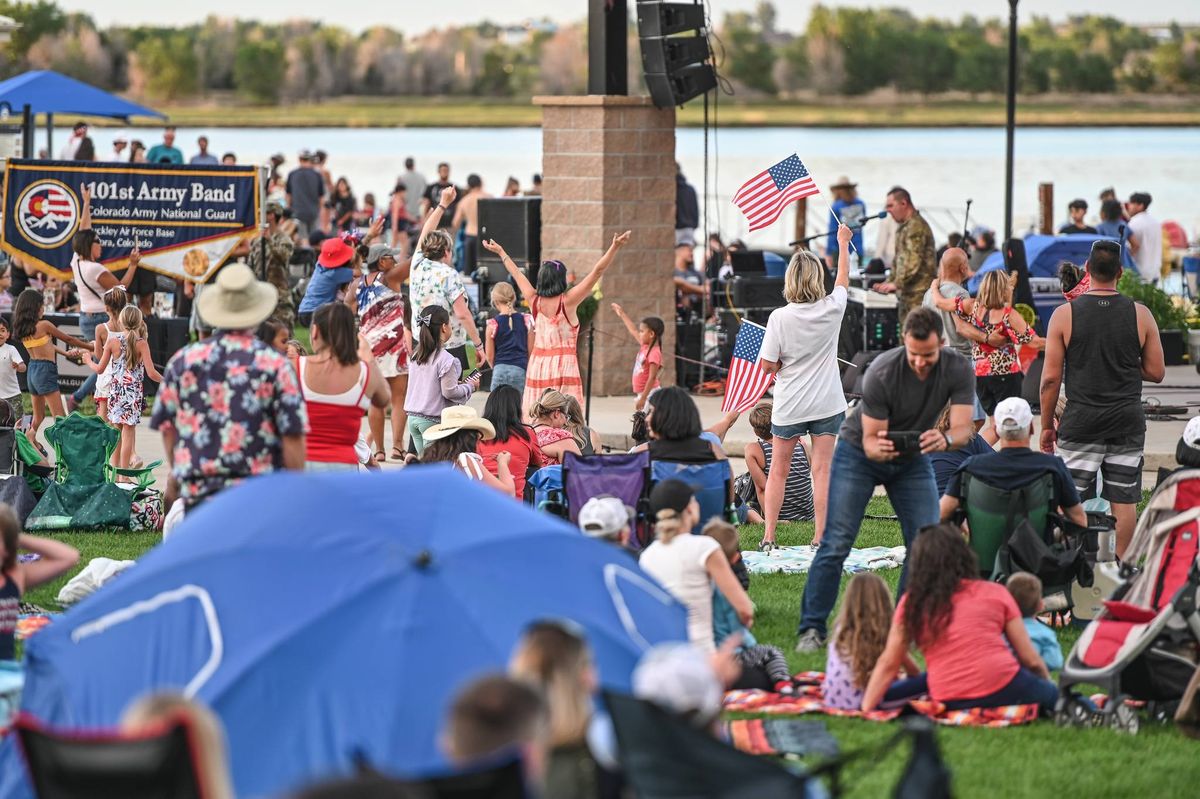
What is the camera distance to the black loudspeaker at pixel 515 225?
17219 mm

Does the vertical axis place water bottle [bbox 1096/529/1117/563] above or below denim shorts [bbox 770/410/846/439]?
below

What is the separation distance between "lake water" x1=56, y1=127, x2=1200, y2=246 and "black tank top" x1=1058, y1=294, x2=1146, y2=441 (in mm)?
22591

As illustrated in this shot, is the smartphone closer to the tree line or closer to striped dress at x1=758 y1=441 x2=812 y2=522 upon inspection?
striped dress at x1=758 y1=441 x2=812 y2=522

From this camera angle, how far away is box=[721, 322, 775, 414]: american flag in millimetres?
11062

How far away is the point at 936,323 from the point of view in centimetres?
763

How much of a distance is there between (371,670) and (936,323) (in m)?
3.39

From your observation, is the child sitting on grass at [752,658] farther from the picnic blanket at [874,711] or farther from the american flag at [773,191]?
the american flag at [773,191]

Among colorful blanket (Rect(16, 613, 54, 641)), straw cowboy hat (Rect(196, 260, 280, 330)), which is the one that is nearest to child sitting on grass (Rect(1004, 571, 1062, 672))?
straw cowboy hat (Rect(196, 260, 280, 330))

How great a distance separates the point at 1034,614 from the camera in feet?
24.8

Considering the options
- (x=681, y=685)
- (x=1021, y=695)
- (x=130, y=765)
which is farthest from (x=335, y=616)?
(x=1021, y=695)

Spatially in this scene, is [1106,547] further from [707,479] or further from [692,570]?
[692,570]

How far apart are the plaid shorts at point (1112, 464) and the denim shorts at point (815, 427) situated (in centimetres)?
119

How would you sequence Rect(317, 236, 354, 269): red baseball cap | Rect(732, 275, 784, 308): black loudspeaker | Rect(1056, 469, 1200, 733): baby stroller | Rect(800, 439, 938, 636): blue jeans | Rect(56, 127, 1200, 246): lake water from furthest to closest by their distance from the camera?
Rect(56, 127, 1200, 246): lake water < Rect(732, 275, 784, 308): black loudspeaker < Rect(317, 236, 354, 269): red baseball cap < Rect(800, 439, 938, 636): blue jeans < Rect(1056, 469, 1200, 733): baby stroller

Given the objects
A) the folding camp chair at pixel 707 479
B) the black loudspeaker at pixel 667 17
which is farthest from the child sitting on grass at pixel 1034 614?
the black loudspeaker at pixel 667 17
